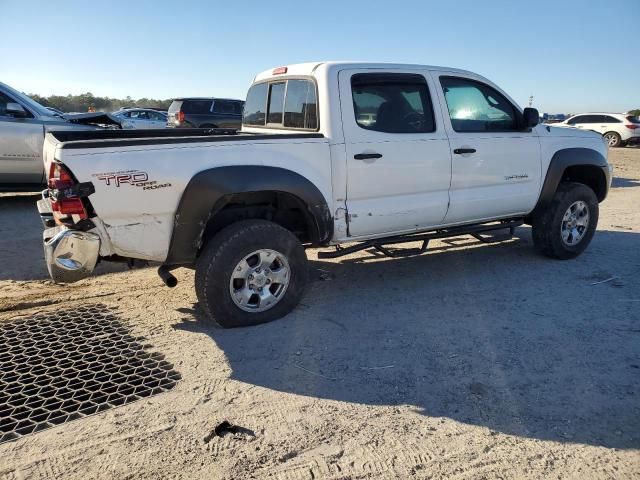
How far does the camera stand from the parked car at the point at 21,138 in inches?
316

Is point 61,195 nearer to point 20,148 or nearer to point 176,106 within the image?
point 20,148

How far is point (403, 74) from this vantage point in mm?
4672

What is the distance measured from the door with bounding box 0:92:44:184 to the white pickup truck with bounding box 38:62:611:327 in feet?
13.9

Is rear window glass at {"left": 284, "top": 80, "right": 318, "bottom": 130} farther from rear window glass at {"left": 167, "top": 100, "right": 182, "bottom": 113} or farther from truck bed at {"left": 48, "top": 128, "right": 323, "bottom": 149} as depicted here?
rear window glass at {"left": 167, "top": 100, "right": 182, "bottom": 113}

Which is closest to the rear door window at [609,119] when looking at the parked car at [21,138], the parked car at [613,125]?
the parked car at [613,125]

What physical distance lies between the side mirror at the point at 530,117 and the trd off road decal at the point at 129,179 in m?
3.64

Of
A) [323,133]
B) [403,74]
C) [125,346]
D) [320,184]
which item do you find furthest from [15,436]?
[403,74]

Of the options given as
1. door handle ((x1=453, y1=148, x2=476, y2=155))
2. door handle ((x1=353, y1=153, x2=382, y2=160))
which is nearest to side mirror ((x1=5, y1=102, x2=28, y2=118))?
door handle ((x1=353, y1=153, x2=382, y2=160))

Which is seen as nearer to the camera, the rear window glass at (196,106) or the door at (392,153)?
the door at (392,153)

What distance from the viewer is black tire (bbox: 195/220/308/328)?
3.79 meters

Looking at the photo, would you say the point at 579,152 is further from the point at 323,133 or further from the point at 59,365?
the point at 59,365

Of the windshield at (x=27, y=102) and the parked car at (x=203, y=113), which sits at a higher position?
the parked car at (x=203, y=113)

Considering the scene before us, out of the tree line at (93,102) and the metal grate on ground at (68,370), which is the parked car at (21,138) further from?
the tree line at (93,102)

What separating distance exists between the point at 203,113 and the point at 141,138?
1411cm
